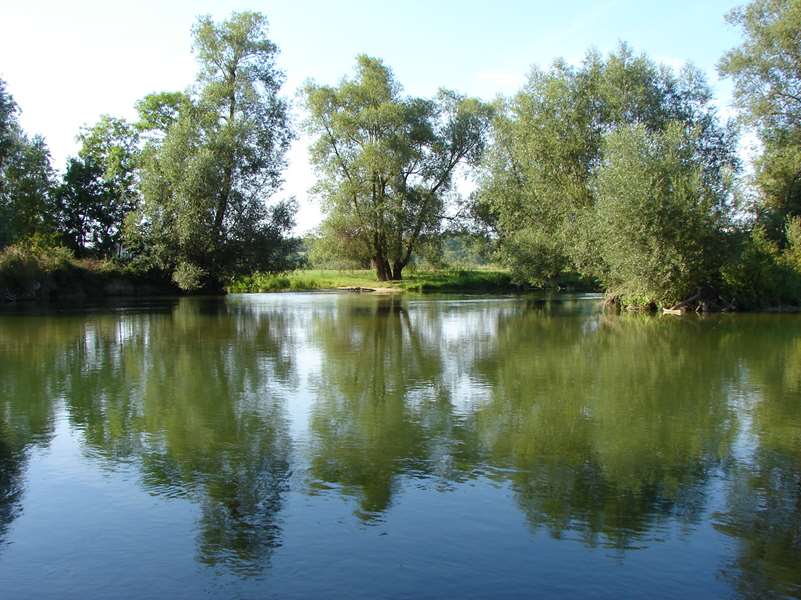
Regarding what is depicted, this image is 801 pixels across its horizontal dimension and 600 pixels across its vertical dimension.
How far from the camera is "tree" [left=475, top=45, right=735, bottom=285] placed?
34.8 meters

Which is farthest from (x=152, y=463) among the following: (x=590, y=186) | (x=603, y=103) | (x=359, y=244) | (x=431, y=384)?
(x=359, y=244)

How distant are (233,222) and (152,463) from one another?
40.1 m

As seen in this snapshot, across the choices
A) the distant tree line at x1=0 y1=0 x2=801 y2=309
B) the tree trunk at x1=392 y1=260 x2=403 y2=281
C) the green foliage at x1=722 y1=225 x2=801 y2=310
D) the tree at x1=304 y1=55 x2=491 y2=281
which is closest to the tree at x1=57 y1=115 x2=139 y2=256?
the distant tree line at x1=0 y1=0 x2=801 y2=309

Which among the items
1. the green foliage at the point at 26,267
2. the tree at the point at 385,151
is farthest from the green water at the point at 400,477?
the tree at the point at 385,151

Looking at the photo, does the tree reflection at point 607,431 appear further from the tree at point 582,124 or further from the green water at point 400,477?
the tree at point 582,124

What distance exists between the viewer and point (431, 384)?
13023 mm

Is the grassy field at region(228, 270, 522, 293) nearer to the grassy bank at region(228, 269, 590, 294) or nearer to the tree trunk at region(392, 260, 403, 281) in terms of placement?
the grassy bank at region(228, 269, 590, 294)

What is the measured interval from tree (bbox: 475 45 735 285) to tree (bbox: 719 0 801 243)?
3.25 metres

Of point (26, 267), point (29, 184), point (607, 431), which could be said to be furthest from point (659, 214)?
point (29, 184)

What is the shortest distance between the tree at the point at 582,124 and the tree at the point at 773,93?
3252 mm

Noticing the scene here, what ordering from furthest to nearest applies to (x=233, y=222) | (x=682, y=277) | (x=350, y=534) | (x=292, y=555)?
(x=233, y=222)
(x=682, y=277)
(x=350, y=534)
(x=292, y=555)

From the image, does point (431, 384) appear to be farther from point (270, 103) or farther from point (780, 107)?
point (270, 103)

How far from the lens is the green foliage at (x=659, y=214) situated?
2861cm

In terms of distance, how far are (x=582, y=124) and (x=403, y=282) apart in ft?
72.2
